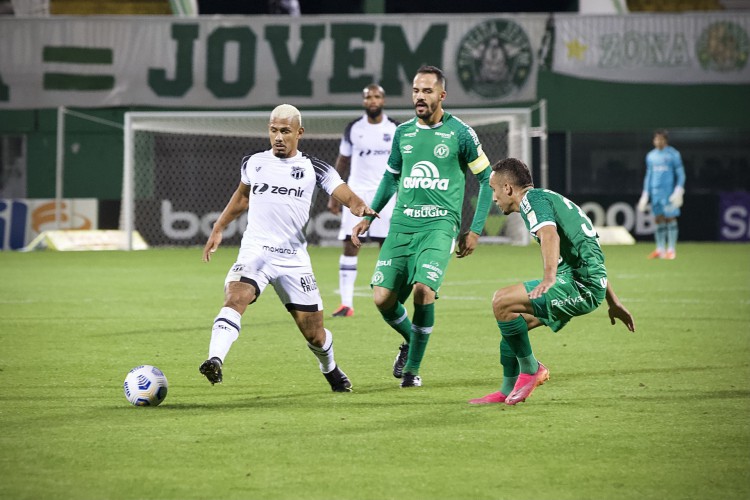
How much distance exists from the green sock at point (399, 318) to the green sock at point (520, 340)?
121cm

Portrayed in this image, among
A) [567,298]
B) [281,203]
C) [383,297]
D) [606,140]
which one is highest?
[606,140]

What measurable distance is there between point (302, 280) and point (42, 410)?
165cm

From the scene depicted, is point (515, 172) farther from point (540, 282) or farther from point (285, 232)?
point (285, 232)

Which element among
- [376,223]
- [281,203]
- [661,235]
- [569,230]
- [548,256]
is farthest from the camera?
[661,235]

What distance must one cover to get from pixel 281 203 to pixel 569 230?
1747mm

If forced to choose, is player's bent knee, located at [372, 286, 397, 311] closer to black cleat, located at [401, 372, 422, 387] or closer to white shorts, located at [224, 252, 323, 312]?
black cleat, located at [401, 372, 422, 387]

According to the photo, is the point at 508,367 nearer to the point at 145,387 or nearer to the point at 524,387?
the point at 524,387

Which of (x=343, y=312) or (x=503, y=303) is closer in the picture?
(x=503, y=303)

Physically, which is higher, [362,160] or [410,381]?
[362,160]

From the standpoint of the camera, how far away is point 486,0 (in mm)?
32844

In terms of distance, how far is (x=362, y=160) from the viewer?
41.2 feet

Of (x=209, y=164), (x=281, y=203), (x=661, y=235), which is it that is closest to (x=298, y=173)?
(x=281, y=203)

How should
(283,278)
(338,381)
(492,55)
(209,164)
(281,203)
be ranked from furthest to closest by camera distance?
(492,55) < (209,164) < (338,381) < (281,203) < (283,278)

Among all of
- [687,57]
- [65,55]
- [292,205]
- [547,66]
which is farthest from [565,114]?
[292,205]
